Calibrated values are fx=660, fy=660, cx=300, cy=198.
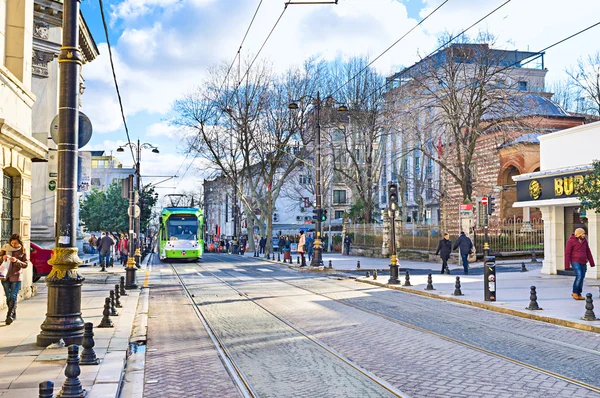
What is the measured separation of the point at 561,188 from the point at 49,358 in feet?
64.3

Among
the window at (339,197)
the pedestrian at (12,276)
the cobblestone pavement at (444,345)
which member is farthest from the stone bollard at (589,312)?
the window at (339,197)

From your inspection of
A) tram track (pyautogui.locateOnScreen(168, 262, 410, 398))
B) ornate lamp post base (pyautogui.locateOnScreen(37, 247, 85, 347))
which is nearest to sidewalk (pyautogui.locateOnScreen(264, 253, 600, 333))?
tram track (pyautogui.locateOnScreen(168, 262, 410, 398))

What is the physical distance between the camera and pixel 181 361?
9141 mm

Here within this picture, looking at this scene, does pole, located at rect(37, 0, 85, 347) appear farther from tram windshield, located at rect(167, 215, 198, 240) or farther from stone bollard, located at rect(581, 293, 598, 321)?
Result: tram windshield, located at rect(167, 215, 198, 240)

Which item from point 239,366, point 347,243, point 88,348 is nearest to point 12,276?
point 88,348

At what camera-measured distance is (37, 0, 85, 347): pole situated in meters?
9.50

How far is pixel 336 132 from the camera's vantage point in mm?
50094

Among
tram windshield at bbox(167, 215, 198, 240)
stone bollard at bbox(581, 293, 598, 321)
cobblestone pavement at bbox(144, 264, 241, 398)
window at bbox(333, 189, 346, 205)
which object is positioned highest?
window at bbox(333, 189, 346, 205)

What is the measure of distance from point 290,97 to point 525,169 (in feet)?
55.4

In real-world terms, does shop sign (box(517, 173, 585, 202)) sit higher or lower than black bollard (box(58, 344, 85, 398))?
higher

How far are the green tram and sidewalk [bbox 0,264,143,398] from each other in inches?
1024

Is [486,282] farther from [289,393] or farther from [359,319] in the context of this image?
[289,393]

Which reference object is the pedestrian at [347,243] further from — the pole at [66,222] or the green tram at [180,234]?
the pole at [66,222]

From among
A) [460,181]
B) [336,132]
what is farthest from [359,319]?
[336,132]
